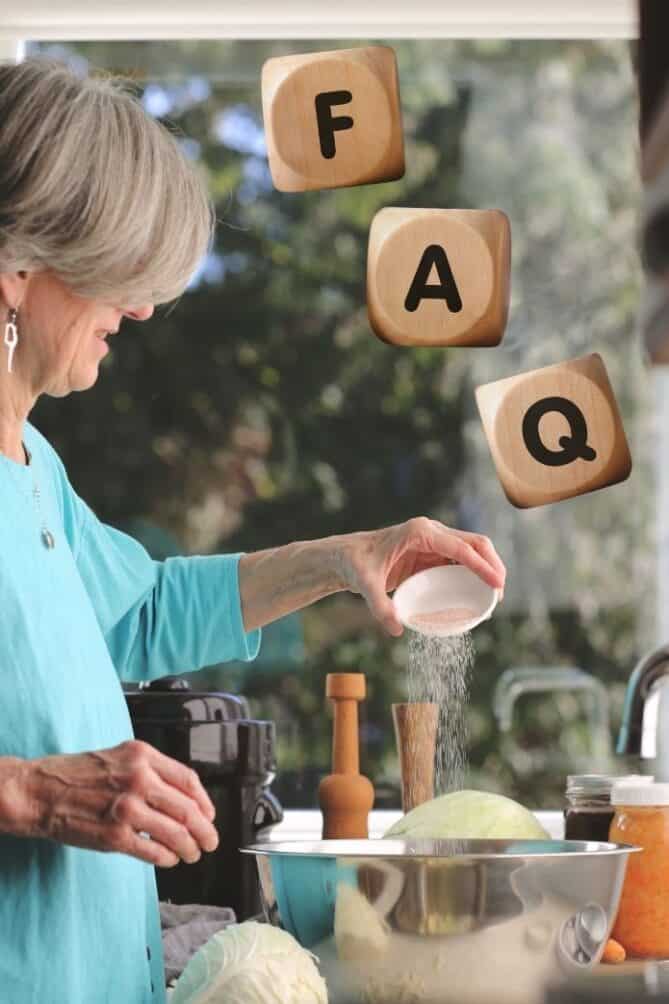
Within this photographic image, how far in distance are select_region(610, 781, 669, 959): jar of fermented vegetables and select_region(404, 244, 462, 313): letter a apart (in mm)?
900

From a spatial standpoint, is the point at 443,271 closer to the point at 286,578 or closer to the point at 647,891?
the point at 286,578

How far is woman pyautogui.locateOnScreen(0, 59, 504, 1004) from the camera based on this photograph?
1068 mm

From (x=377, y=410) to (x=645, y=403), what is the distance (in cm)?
43

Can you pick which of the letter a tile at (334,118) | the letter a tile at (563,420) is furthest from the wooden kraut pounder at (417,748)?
the letter a tile at (334,118)

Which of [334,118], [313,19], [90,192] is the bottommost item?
[90,192]

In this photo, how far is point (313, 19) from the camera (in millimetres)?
2363

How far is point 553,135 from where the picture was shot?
2398 millimetres

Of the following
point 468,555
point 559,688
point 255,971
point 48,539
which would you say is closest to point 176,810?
point 255,971

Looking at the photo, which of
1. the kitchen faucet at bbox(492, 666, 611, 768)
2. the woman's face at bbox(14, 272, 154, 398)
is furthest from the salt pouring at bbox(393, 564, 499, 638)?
the kitchen faucet at bbox(492, 666, 611, 768)

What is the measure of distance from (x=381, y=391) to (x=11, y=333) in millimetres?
1142

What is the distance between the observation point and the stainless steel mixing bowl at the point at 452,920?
1.05 m

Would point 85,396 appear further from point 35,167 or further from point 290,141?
point 35,167

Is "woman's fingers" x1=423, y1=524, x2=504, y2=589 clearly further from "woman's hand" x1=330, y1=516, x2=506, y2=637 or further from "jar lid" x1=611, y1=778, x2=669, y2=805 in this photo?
"jar lid" x1=611, y1=778, x2=669, y2=805

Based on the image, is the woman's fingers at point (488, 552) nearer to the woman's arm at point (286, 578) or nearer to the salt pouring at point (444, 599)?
the salt pouring at point (444, 599)
